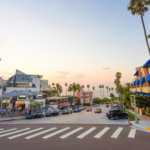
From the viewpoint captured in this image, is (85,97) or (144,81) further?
(85,97)

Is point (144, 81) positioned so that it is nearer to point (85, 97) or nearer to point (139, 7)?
point (139, 7)

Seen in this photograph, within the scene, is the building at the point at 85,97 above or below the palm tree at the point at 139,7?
below

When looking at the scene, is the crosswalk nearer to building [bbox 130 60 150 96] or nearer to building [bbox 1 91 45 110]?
building [bbox 130 60 150 96]

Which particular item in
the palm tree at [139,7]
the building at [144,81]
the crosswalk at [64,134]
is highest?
the palm tree at [139,7]

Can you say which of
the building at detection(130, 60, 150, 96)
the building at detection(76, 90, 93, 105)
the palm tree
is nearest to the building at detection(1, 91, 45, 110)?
the building at detection(130, 60, 150, 96)

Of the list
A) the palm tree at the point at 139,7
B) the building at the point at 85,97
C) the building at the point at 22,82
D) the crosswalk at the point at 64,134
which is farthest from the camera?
the building at the point at 85,97

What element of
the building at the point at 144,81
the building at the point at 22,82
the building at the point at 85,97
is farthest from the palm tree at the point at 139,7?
the building at the point at 85,97

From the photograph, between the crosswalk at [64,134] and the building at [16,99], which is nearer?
the crosswalk at [64,134]

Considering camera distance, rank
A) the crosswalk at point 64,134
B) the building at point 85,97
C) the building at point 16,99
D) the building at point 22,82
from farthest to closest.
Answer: the building at point 85,97, the building at point 22,82, the building at point 16,99, the crosswalk at point 64,134

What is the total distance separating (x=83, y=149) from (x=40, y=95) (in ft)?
125

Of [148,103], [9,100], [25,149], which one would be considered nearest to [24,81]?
[9,100]

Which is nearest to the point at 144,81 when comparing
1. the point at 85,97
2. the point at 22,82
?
the point at 22,82

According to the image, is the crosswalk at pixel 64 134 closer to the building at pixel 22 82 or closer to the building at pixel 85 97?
the building at pixel 22 82

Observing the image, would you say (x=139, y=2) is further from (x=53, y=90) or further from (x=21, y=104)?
(x=53, y=90)
